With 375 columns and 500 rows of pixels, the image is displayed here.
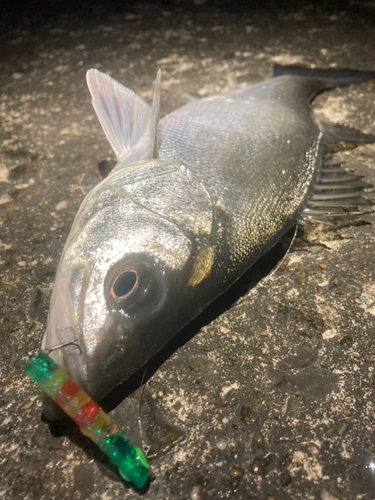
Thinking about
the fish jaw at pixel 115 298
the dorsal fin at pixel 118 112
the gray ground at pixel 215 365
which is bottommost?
the gray ground at pixel 215 365

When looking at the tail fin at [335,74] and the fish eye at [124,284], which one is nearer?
the fish eye at [124,284]

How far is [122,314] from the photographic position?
1627 millimetres

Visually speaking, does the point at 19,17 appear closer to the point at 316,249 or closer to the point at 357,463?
the point at 316,249

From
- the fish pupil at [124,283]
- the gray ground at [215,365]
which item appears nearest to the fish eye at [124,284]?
the fish pupil at [124,283]

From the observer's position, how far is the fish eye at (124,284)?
5.41 feet

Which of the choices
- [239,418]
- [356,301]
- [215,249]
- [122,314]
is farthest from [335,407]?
[122,314]

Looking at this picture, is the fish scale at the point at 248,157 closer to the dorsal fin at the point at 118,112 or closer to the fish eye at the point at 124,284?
the dorsal fin at the point at 118,112

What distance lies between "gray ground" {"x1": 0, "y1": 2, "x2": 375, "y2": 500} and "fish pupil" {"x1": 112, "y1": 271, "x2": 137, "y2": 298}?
0.57m

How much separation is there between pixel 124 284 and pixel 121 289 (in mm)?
26

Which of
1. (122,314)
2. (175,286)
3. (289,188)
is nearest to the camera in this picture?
(122,314)

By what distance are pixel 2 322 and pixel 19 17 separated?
4522 millimetres

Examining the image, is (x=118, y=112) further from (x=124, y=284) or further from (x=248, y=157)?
(x=124, y=284)

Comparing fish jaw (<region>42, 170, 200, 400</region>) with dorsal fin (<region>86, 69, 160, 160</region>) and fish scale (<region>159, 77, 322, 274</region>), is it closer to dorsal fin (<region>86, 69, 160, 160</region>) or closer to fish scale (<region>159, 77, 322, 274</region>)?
fish scale (<region>159, 77, 322, 274</region>)

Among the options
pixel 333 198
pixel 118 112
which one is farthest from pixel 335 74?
pixel 118 112
